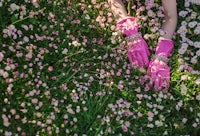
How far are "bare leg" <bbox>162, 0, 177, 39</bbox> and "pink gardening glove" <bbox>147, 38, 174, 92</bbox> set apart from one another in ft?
0.65

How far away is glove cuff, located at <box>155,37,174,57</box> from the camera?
5090 millimetres

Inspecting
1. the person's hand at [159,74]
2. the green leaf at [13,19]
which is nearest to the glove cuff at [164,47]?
the person's hand at [159,74]

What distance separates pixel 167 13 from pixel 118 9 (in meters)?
0.63

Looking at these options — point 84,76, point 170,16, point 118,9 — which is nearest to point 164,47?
point 170,16

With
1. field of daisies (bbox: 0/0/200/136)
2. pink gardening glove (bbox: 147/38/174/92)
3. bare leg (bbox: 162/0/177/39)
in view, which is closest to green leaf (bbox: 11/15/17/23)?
field of daisies (bbox: 0/0/200/136)

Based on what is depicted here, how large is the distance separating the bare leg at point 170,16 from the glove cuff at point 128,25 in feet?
1.24

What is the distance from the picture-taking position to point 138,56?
5.03 meters

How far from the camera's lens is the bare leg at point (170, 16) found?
532 centimetres

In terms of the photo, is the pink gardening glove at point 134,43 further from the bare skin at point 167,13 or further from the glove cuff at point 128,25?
the bare skin at point 167,13

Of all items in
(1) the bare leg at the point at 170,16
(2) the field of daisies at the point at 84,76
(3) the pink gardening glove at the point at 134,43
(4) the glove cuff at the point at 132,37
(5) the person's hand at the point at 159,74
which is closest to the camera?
(2) the field of daisies at the point at 84,76

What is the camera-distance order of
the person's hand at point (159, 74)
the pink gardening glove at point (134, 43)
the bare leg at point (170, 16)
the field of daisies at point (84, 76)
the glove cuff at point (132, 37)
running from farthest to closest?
1. the bare leg at point (170, 16)
2. the glove cuff at point (132, 37)
3. the pink gardening glove at point (134, 43)
4. the person's hand at point (159, 74)
5. the field of daisies at point (84, 76)

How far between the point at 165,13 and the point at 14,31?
6.43ft

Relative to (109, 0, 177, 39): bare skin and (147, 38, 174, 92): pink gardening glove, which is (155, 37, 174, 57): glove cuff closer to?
(147, 38, 174, 92): pink gardening glove

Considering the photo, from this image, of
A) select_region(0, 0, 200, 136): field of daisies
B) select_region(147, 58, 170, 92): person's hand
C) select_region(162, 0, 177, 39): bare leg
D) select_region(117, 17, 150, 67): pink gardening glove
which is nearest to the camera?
select_region(0, 0, 200, 136): field of daisies
